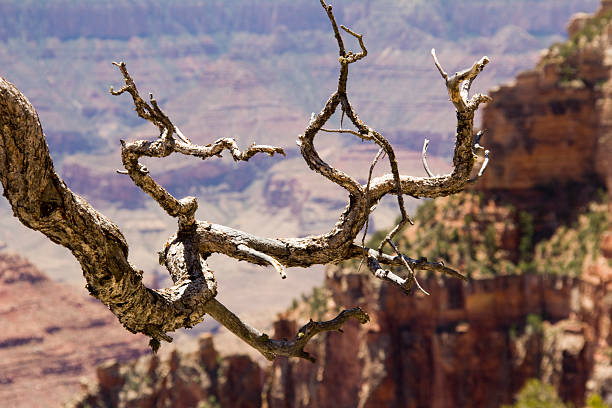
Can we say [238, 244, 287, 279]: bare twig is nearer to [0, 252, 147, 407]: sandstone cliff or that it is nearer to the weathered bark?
the weathered bark

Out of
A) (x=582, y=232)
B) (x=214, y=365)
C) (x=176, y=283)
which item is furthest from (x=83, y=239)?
(x=214, y=365)

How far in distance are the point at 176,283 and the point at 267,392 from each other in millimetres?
52976

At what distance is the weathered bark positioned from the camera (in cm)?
707

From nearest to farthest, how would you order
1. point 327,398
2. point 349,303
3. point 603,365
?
point 603,365 → point 349,303 → point 327,398

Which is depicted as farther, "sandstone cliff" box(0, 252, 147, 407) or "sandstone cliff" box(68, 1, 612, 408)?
"sandstone cliff" box(0, 252, 147, 407)

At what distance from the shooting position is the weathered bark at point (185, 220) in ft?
23.2

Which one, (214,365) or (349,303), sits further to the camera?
(214,365)

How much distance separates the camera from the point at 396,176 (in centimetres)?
871

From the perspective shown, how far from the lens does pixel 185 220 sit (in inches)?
342

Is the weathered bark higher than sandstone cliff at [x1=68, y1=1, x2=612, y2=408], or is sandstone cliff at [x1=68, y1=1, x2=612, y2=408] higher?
sandstone cliff at [x1=68, y1=1, x2=612, y2=408]

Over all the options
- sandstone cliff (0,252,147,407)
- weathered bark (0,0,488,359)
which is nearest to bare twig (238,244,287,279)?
weathered bark (0,0,488,359)

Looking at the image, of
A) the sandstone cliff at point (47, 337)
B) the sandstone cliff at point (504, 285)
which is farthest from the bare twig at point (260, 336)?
the sandstone cliff at point (47, 337)

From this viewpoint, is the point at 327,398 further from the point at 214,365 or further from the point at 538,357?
the point at 538,357

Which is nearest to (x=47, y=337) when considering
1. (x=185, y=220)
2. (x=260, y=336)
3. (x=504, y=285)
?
(x=504, y=285)
